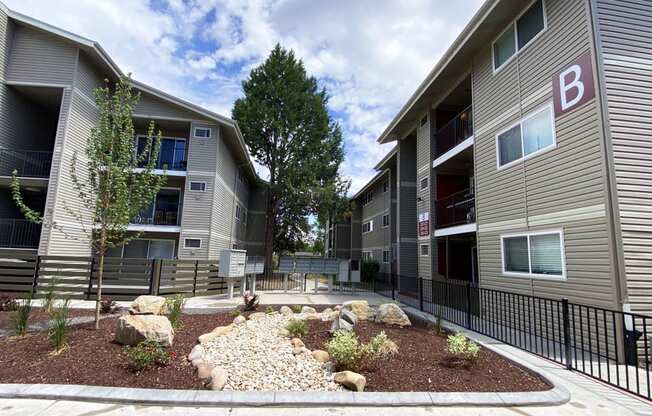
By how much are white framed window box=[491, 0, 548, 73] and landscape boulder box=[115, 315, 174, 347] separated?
426 inches

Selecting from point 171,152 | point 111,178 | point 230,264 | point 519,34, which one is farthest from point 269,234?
point 519,34

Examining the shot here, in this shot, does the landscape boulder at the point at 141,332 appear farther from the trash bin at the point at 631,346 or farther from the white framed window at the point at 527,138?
the white framed window at the point at 527,138

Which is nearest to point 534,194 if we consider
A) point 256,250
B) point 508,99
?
point 508,99

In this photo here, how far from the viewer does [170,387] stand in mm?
4156

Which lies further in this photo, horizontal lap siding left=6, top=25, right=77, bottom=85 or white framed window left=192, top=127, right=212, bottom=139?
white framed window left=192, top=127, right=212, bottom=139

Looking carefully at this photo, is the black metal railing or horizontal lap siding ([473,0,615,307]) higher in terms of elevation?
horizontal lap siding ([473,0,615,307])

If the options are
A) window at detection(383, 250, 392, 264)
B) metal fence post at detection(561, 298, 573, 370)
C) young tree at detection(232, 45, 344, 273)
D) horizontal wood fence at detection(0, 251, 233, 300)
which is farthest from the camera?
young tree at detection(232, 45, 344, 273)

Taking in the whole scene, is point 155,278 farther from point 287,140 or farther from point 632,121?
point 287,140

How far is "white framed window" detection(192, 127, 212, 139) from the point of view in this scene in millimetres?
16750

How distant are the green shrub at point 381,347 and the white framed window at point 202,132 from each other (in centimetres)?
1447

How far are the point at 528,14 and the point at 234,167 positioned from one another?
1699 centimetres

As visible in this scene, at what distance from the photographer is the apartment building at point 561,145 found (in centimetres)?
636

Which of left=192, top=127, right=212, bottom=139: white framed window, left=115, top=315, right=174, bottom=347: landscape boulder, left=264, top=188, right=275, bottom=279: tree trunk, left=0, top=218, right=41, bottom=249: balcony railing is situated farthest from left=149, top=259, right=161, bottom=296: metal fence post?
left=264, top=188, right=275, bottom=279: tree trunk

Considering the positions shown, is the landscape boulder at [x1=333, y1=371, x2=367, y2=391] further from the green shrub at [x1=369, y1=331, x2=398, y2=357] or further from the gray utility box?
the gray utility box
